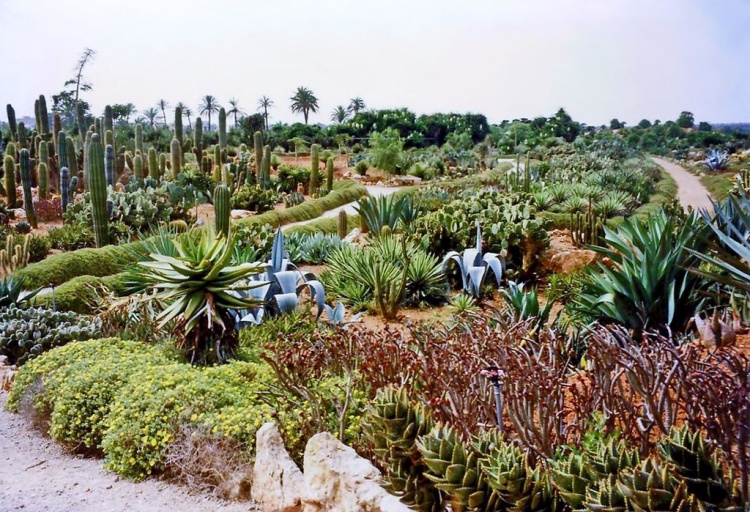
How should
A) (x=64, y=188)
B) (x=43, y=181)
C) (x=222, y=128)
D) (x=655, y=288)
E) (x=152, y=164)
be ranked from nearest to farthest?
(x=655, y=288) → (x=64, y=188) → (x=43, y=181) → (x=152, y=164) → (x=222, y=128)

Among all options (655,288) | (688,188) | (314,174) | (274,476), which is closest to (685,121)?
(688,188)

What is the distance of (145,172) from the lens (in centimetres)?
2631

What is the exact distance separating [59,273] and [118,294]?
1803 millimetres

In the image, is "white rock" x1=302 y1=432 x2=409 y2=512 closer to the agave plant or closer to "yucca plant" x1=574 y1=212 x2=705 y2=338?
"yucca plant" x1=574 y1=212 x2=705 y2=338

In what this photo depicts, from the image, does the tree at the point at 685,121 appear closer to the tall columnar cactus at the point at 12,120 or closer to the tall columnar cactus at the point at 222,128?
the tall columnar cactus at the point at 222,128

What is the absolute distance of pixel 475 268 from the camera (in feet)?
30.4

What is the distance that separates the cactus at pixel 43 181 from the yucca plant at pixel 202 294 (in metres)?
15.9

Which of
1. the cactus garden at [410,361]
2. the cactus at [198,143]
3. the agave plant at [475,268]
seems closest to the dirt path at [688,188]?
the cactus garden at [410,361]

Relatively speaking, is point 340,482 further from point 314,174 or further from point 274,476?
point 314,174

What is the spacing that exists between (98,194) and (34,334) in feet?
21.9

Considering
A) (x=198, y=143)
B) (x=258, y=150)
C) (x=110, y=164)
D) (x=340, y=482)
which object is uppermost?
(x=198, y=143)

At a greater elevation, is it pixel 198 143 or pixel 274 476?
pixel 198 143

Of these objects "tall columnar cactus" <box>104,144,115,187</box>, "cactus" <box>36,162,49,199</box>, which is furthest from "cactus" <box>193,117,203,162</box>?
"tall columnar cactus" <box>104,144,115,187</box>

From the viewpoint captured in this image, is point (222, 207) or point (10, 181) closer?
point (222, 207)
